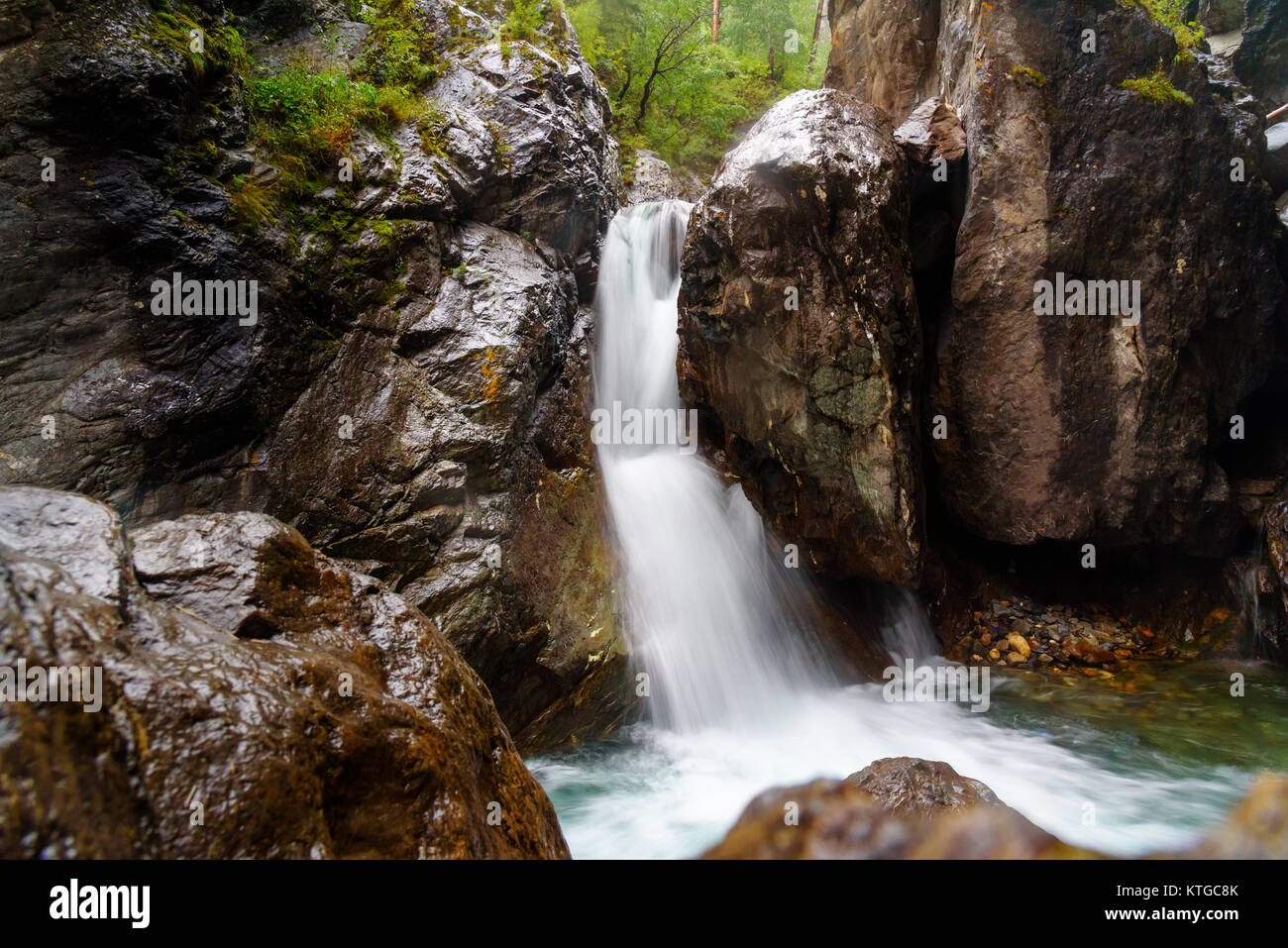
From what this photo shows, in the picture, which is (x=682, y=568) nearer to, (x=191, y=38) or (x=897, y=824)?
(x=897, y=824)

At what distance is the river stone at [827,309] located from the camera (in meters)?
5.96

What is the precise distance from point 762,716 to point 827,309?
4817mm

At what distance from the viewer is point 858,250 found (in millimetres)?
5926

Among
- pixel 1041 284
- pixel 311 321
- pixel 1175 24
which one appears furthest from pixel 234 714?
pixel 1175 24

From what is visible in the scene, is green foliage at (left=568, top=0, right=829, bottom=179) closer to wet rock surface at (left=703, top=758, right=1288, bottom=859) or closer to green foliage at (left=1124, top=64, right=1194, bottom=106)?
green foliage at (left=1124, top=64, right=1194, bottom=106)

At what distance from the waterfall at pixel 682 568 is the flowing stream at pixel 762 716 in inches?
0.9

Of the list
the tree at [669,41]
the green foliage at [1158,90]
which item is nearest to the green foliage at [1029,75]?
the green foliage at [1158,90]

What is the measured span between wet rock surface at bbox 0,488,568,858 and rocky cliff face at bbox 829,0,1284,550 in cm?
A: 650

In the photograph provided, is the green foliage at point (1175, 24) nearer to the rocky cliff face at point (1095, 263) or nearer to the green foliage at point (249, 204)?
the rocky cliff face at point (1095, 263)

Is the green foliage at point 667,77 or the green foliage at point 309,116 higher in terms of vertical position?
the green foliage at point 667,77

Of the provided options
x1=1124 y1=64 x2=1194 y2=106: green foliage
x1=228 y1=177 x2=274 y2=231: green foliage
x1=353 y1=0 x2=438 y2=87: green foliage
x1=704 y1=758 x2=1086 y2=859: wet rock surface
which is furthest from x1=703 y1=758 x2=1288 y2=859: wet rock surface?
x1=353 y1=0 x2=438 y2=87: green foliage

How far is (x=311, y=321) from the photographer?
18.6ft
